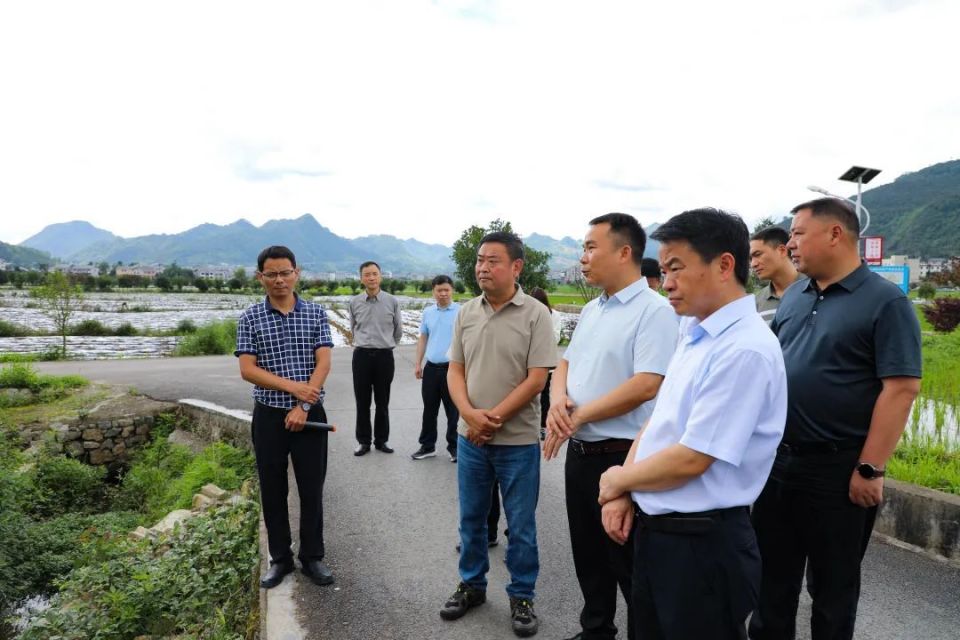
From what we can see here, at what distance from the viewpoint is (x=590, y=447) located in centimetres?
254

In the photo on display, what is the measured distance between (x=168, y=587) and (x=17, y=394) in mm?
8388

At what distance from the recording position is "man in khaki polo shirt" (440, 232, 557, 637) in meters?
2.93

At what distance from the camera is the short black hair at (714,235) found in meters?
1.73

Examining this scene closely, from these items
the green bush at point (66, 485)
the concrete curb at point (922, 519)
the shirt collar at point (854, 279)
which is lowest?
the green bush at point (66, 485)

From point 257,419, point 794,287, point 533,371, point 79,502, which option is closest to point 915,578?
point 794,287

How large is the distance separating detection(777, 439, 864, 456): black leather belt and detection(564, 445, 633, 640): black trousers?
753 mm

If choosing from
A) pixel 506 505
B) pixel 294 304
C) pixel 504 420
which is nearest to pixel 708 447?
pixel 504 420

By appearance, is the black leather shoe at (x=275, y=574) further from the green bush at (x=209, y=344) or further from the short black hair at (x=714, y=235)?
the green bush at (x=209, y=344)

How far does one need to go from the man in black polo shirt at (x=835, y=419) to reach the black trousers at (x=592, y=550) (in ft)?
2.15

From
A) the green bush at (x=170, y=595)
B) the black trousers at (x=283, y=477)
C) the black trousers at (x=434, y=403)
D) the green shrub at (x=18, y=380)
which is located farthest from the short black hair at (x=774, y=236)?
the green shrub at (x=18, y=380)

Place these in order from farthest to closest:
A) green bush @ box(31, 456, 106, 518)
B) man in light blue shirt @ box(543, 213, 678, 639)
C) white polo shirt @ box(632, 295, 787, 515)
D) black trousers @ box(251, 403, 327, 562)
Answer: green bush @ box(31, 456, 106, 518)
black trousers @ box(251, 403, 327, 562)
man in light blue shirt @ box(543, 213, 678, 639)
white polo shirt @ box(632, 295, 787, 515)

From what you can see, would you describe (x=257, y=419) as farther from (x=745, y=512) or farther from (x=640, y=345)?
(x=745, y=512)

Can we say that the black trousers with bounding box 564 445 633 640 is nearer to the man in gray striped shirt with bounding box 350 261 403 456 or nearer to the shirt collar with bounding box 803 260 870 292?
the shirt collar with bounding box 803 260 870 292

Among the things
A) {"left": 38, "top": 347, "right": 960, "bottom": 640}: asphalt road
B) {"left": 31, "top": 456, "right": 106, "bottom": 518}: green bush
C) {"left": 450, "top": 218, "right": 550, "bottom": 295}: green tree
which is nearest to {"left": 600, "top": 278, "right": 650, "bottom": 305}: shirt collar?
{"left": 38, "top": 347, "right": 960, "bottom": 640}: asphalt road
